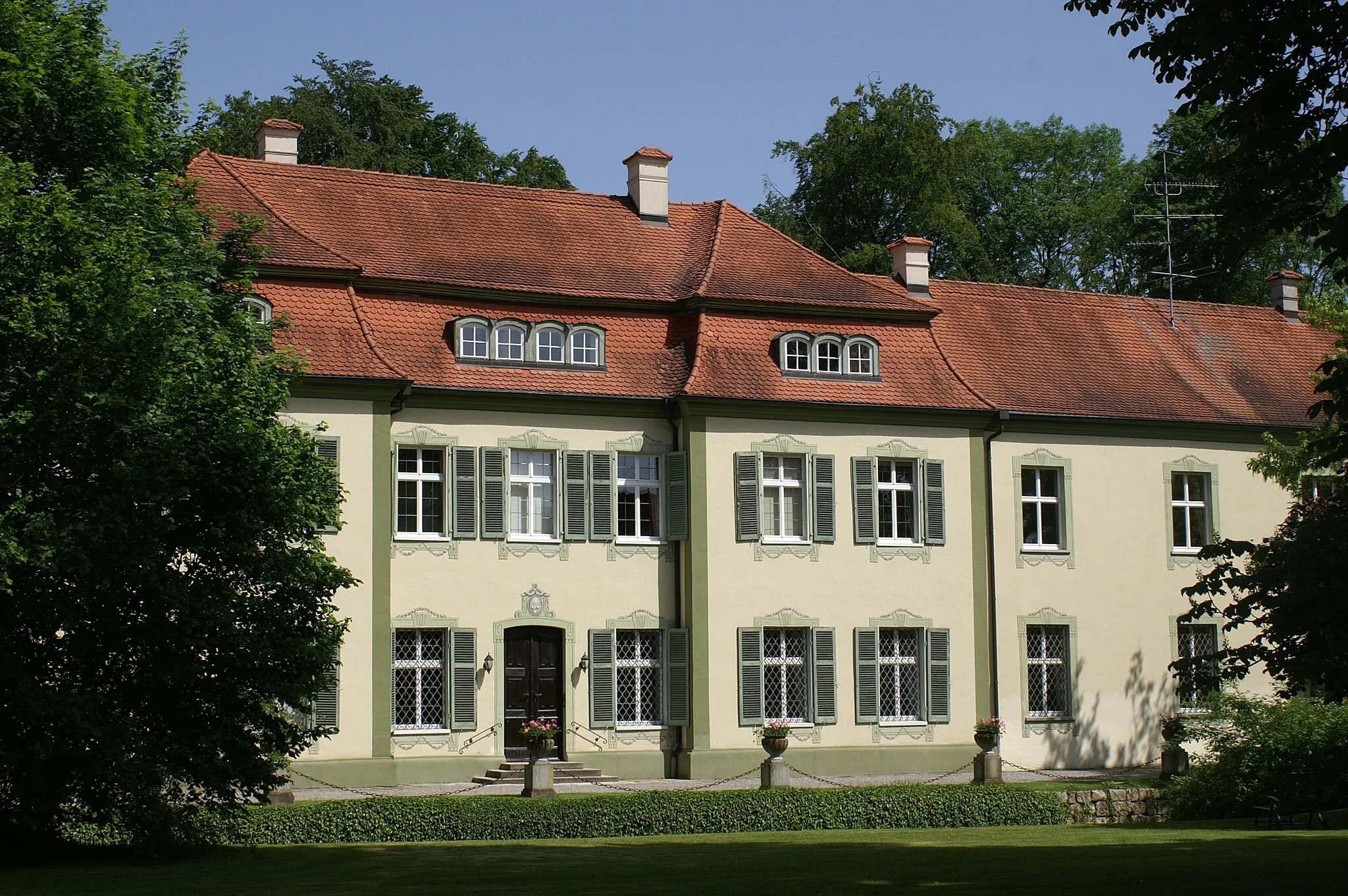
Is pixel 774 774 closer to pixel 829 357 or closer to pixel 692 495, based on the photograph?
pixel 692 495

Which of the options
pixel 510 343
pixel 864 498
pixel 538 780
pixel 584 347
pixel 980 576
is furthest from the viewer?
pixel 980 576

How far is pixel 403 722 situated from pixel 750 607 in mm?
5580

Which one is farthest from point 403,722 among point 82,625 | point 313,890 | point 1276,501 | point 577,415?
point 1276,501

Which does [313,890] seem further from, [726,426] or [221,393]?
[726,426]

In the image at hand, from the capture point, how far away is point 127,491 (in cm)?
1697

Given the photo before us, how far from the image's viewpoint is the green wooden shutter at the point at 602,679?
27.3m

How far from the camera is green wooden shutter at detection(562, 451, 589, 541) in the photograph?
89.9 ft

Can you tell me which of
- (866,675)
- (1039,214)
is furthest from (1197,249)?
(866,675)

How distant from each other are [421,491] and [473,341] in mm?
2468

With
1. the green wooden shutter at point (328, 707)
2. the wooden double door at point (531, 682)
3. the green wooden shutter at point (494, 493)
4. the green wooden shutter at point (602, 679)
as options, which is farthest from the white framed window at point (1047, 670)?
the green wooden shutter at point (328, 707)

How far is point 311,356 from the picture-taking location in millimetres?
25547

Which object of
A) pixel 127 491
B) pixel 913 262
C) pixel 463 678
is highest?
pixel 913 262

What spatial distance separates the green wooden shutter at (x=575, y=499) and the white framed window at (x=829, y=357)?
4312 millimetres

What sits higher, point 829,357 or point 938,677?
point 829,357
